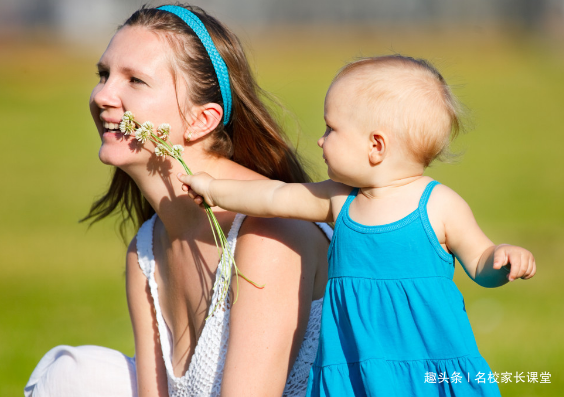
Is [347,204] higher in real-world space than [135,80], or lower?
lower

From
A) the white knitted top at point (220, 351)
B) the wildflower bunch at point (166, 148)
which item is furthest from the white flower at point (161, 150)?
the white knitted top at point (220, 351)

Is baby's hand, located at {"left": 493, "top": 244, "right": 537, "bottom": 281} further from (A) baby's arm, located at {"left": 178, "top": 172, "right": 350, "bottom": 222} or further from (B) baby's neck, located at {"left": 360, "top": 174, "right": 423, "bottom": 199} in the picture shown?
(A) baby's arm, located at {"left": 178, "top": 172, "right": 350, "bottom": 222}

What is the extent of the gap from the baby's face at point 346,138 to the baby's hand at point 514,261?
54 centimetres

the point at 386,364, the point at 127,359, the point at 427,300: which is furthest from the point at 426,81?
the point at 127,359

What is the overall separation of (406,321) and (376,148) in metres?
0.61

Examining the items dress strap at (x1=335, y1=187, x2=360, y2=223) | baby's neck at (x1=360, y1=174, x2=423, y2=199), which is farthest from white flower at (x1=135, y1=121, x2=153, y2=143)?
baby's neck at (x1=360, y1=174, x2=423, y2=199)

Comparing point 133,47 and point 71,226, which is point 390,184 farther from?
point 71,226

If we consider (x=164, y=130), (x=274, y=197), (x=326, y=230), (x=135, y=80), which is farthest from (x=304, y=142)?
(x=274, y=197)

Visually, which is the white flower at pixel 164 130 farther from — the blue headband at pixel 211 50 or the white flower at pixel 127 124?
the blue headband at pixel 211 50

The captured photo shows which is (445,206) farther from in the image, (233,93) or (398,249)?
(233,93)

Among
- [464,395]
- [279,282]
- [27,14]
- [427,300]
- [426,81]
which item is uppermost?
[27,14]

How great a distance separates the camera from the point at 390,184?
2467mm

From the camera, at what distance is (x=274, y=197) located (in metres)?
2.71

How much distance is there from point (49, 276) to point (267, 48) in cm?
3339
